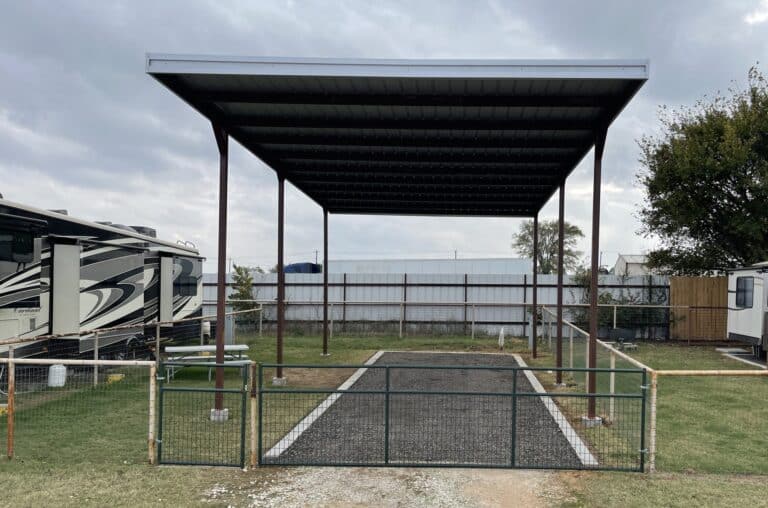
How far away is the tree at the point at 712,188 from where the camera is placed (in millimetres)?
18172

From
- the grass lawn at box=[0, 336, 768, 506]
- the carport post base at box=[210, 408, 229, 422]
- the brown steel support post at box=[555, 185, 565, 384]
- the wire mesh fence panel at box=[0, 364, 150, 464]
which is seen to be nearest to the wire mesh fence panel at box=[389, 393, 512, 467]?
the grass lawn at box=[0, 336, 768, 506]

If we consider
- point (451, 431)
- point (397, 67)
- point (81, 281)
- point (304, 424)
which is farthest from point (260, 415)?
point (81, 281)

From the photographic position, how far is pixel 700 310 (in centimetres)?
1978

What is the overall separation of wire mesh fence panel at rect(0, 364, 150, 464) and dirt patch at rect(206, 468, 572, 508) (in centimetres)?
165

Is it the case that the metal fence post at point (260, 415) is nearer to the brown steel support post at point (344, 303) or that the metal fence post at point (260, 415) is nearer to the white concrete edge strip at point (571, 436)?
the white concrete edge strip at point (571, 436)

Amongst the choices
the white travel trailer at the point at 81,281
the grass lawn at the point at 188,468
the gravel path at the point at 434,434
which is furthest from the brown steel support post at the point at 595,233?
the white travel trailer at the point at 81,281

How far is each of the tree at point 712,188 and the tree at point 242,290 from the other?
13832 mm

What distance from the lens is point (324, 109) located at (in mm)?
8359

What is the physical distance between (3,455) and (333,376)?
6.36 metres

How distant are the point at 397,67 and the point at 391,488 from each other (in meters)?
4.40

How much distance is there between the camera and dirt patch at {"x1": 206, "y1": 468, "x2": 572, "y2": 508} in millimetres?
5465

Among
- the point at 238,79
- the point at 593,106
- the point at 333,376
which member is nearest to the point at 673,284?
the point at 333,376

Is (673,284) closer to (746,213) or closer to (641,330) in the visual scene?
(641,330)

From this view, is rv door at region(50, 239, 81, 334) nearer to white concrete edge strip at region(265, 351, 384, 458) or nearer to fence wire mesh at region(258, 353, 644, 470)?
fence wire mesh at region(258, 353, 644, 470)
